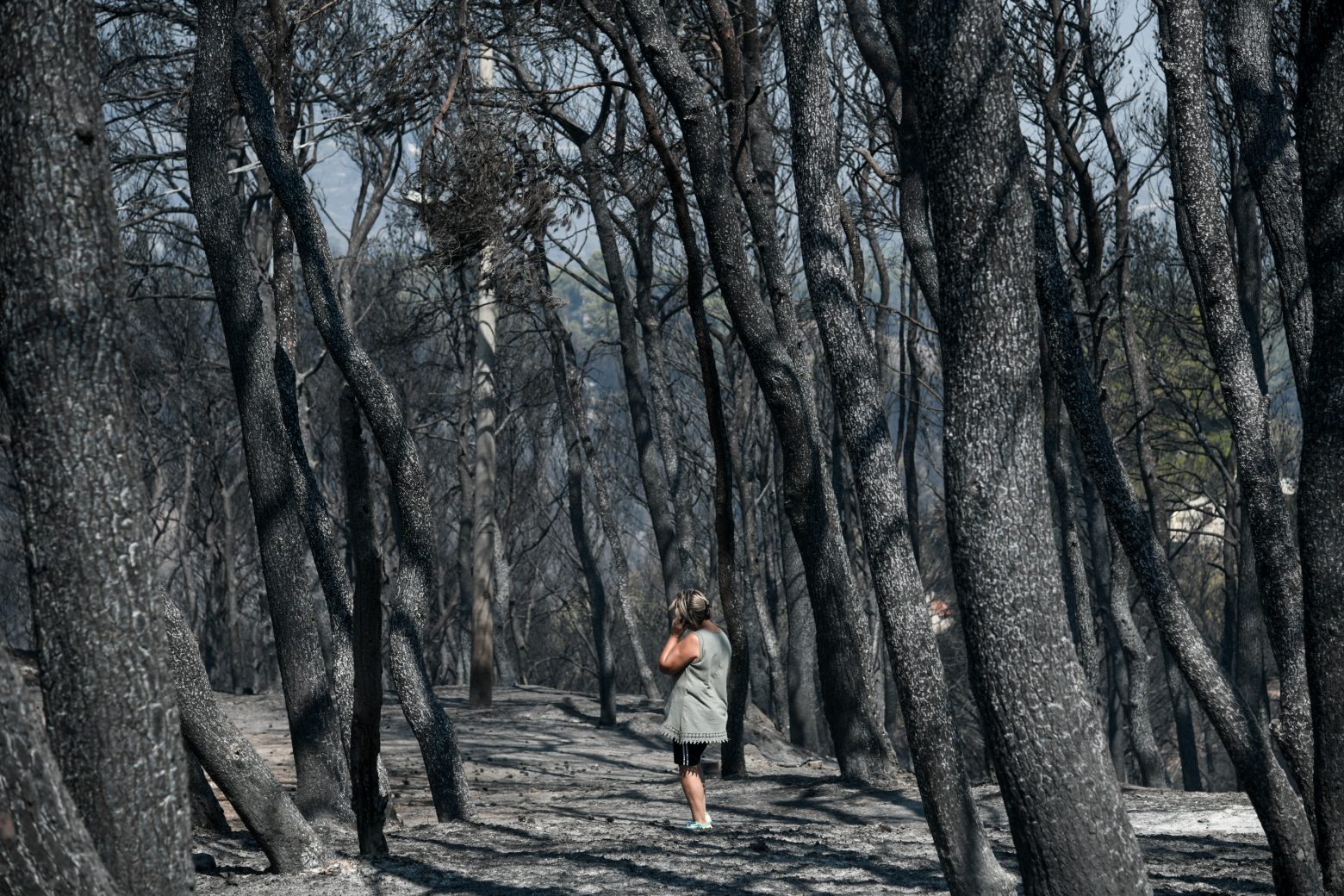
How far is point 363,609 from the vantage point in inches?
243

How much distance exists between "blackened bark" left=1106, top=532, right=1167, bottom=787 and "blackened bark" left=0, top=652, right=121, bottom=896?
13962 millimetres

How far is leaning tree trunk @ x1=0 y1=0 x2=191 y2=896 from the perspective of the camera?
3268mm

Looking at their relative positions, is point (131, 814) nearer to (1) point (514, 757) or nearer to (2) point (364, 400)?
(2) point (364, 400)

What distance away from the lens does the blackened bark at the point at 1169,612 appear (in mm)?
5695

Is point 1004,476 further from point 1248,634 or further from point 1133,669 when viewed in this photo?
point 1248,634

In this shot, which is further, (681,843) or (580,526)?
(580,526)

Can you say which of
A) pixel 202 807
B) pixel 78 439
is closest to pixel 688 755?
pixel 202 807

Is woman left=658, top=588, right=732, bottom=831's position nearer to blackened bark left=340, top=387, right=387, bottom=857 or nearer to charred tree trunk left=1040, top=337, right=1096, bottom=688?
blackened bark left=340, top=387, right=387, bottom=857

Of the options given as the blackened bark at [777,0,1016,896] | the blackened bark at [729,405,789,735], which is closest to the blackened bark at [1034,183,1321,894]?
the blackened bark at [777,0,1016,896]

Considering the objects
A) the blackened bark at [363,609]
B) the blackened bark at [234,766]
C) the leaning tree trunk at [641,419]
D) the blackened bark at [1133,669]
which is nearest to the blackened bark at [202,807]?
the blackened bark at [234,766]

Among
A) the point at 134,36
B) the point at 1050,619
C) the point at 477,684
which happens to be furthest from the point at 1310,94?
the point at 477,684

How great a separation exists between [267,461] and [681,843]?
3.46 m

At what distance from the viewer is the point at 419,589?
834 cm

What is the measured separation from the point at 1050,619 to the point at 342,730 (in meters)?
5.44
